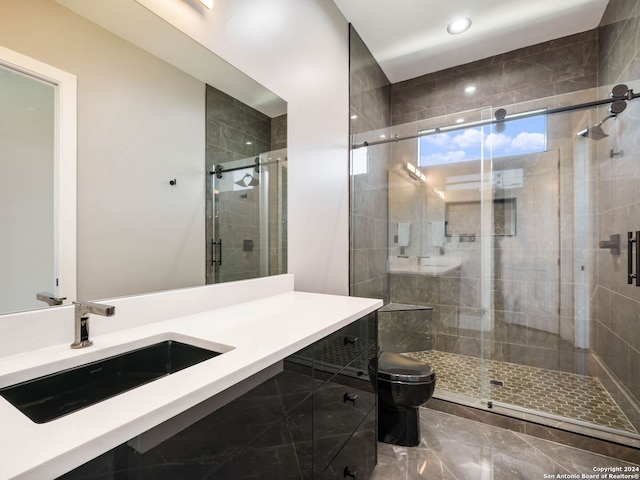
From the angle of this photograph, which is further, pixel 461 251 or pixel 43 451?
pixel 461 251

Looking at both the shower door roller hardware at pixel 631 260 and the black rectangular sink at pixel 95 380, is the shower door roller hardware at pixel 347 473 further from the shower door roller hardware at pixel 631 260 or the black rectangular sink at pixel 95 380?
the shower door roller hardware at pixel 631 260

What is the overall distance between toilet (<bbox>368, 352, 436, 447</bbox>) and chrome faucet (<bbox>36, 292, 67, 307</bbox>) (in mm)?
1344

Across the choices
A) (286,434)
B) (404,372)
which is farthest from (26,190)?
(404,372)

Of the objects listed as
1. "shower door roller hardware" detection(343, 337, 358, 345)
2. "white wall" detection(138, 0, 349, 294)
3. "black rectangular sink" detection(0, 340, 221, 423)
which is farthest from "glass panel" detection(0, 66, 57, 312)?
"shower door roller hardware" detection(343, 337, 358, 345)

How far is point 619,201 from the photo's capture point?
2.04 metres

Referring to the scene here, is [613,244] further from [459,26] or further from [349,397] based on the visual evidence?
[349,397]

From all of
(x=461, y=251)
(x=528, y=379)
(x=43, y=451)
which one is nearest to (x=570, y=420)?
(x=528, y=379)

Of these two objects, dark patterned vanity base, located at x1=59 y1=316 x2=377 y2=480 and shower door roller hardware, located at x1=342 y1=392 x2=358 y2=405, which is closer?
dark patterned vanity base, located at x1=59 y1=316 x2=377 y2=480

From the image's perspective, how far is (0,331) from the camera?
0.71 meters

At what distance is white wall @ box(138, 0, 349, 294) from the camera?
52.2 inches

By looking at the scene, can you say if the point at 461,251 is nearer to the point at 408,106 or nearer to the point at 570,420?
the point at 570,420

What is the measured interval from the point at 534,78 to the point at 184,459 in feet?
12.0

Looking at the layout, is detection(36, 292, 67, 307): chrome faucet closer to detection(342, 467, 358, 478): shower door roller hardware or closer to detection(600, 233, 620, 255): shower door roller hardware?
detection(342, 467, 358, 478): shower door roller hardware

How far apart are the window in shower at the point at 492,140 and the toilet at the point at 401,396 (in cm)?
197
